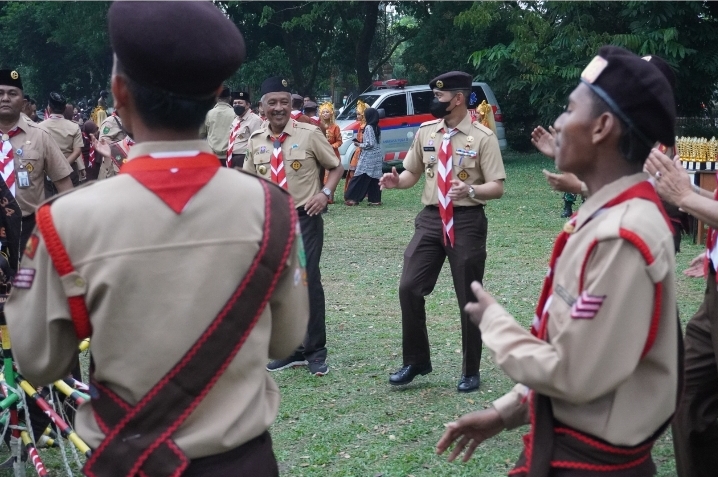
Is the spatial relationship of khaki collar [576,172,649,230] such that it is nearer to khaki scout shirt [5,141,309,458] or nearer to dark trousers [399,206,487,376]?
khaki scout shirt [5,141,309,458]

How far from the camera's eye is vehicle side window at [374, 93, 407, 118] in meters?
22.6

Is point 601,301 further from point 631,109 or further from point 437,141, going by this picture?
point 437,141

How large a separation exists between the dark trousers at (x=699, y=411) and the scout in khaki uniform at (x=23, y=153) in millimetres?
4851

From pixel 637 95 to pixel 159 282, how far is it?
1.34 meters

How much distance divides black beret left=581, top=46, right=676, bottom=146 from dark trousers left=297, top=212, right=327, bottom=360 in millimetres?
4606

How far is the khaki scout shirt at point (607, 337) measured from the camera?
7.40 feet

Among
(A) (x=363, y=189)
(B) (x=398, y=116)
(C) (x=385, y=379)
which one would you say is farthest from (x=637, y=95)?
(B) (x=398, y=116)

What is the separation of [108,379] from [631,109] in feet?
5.02

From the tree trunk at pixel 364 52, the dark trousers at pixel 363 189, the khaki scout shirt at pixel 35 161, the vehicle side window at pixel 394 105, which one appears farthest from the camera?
the tree trunk at pixel 364 52

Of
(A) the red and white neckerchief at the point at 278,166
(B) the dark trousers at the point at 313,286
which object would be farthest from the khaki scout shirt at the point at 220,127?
(B) the dark trousers at the point at 313,286

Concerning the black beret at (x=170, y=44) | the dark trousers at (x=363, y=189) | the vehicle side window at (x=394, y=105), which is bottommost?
the dark trousers at (x=363, y=189)

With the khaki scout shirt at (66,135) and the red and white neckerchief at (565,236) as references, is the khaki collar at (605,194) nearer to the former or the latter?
the red and white neckerchief at (565,236)

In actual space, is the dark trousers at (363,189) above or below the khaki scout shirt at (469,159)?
below

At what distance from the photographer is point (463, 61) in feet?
95.3
